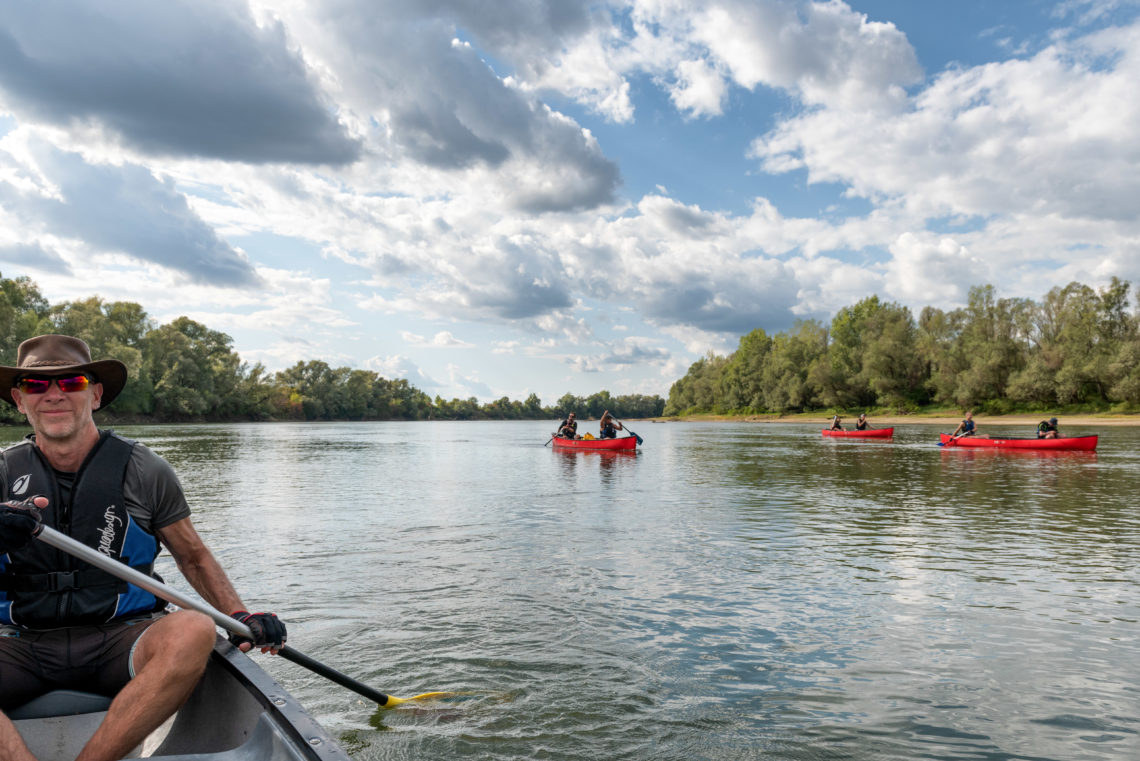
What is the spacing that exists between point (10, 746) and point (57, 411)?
5.63ft

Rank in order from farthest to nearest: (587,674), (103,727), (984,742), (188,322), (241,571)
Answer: (188,322), (241,571), (587,674), (984,742), (103,727)

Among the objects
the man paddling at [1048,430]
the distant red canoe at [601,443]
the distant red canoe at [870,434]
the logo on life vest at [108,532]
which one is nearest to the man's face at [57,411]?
the logo on life vest at [108,532]

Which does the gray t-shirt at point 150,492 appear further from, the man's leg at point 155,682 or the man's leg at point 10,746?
the man's leg at point 10,746

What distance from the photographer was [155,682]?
3.64 m

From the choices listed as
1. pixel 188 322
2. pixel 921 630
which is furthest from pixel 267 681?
pixel 188 322

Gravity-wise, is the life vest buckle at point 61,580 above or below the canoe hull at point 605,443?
above

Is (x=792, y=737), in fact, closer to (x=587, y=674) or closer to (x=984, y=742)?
(x=984, y=742)

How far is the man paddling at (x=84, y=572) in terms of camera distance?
12.3 feet

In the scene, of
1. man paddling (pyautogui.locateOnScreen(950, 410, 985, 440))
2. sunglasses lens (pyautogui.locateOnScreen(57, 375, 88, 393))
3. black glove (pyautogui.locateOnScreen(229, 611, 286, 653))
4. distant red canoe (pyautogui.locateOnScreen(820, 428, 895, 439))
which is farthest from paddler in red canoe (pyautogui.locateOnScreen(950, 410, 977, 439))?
sunglasses lens (pyautogui.locateOnScreen(57, 375, 88, 393))

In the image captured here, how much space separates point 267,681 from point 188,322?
125841mm

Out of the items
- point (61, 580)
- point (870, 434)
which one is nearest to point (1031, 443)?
point (870, 434)

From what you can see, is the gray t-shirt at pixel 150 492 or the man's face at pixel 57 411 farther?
the gray t-shirt at pixel 150 492

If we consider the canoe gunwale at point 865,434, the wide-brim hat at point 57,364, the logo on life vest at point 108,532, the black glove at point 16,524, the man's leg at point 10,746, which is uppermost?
the wide-brim hat at point 57,364

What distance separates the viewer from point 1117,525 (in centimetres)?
1463
